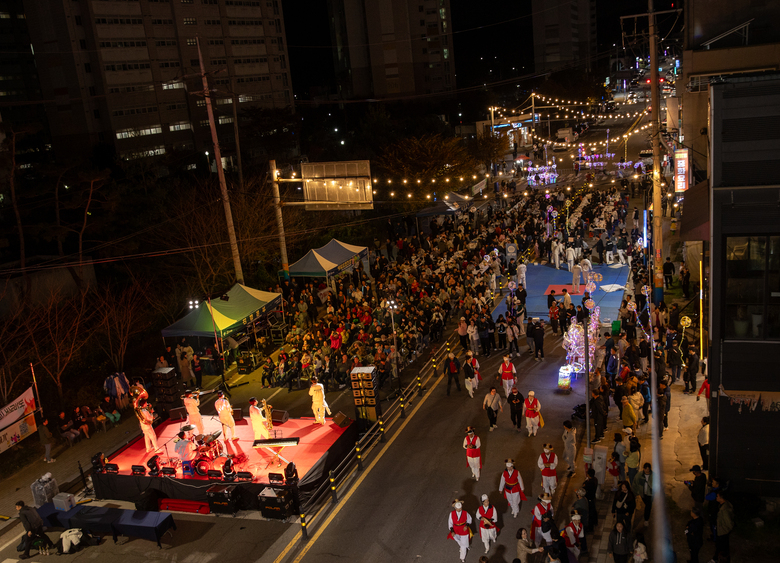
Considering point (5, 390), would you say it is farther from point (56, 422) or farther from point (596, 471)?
point (596, 471)

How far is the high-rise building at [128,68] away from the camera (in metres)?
49.8

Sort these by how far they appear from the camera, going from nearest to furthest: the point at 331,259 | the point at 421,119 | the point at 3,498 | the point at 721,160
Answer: the point at 721,160 → the point at 3,498 → the point at 331,259 → the point at 421,119

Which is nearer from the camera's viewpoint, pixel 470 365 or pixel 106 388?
pixel 470 365

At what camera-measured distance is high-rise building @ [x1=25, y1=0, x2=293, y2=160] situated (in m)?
49.8

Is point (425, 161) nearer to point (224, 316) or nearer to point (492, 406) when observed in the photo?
point (224, 316)

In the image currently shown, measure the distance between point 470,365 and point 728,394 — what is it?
6.29 m

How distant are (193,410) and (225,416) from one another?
4.96 ft

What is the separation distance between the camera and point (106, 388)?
17469 millimetres

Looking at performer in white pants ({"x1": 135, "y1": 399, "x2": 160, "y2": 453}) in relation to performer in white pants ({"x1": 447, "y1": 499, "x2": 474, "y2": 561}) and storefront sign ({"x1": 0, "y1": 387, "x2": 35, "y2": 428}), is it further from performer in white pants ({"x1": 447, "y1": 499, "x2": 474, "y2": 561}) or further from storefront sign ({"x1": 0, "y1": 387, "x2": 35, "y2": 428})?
performer in white pants ({"x1": 447, "y1": 499, "x2": 474, "y2": 561})

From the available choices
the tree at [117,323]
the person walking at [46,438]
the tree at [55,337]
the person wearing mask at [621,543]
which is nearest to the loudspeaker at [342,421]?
the person wearing mask at [621,543]

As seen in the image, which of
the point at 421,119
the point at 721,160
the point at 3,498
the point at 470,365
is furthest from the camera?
the point at 421,119

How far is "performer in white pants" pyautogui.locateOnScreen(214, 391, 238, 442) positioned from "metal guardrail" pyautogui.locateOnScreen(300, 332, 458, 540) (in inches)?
114

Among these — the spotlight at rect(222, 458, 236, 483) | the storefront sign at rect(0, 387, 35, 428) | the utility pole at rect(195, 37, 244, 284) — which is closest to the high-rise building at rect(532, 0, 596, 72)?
the utility pole at rect(195, 37, 244, 284)

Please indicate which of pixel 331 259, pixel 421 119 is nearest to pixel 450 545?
pixel 331 259
